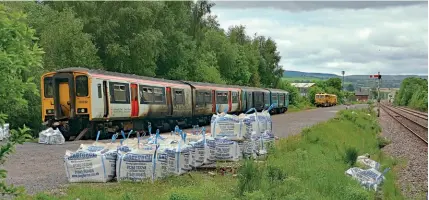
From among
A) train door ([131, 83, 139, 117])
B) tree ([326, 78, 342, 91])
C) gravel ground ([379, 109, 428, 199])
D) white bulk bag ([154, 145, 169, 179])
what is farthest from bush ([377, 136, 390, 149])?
tree ([326, 78, 342, 91])

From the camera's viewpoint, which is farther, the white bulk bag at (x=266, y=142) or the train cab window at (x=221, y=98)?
the train cab window at (x=221, y=98)

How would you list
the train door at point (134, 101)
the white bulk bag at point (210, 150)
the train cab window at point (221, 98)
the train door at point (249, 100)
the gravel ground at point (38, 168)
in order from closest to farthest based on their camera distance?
1. the gravel ground at point (38, 168)
2. the white bulk bag at point (210, 150)
3. the train door at point (134, 101)
4. the train cab window at point (221, 98)
5. the train door at point (249, 100)

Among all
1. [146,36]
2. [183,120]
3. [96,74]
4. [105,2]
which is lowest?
[183,120]

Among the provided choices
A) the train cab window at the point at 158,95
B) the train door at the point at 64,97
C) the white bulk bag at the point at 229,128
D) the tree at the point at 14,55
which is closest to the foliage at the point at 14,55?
the tree at the point at 14,55

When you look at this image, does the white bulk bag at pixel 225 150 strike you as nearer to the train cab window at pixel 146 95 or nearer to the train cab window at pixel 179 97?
the train cab window at pixel 146 95

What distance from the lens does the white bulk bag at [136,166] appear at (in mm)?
9547

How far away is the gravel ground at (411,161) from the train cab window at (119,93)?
9.91 m

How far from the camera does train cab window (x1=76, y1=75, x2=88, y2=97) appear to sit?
19.3 meters

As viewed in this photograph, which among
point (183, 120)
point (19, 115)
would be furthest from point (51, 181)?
point (183, 120)

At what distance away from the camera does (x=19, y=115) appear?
2436 cm

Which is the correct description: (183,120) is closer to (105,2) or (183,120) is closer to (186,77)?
(105,2)

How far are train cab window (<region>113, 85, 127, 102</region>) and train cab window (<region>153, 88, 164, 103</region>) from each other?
2.84 meters

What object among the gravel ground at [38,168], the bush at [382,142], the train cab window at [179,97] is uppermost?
the train cab window at [179,97]

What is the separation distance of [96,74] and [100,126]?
6.07 feet
